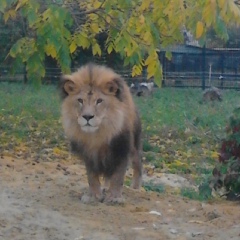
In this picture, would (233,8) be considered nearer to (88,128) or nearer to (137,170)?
Answer: (88,128)

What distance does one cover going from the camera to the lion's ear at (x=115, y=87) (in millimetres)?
7395

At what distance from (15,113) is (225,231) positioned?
37.9 ft

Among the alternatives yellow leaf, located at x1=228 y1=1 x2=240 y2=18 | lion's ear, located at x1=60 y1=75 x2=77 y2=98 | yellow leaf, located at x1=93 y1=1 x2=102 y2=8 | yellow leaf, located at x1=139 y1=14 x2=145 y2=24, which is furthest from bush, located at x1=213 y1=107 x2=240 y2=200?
yellow leaf, located at x1=93 y1=1 x2=102 y2=8

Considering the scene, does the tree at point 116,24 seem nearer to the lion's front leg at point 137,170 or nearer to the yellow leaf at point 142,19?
the yellow leaf at point 142,19

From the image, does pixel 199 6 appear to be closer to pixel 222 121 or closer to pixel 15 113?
pixel 222 121

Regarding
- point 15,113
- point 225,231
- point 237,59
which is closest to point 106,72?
point 225,231

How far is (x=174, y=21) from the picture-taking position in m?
8.24

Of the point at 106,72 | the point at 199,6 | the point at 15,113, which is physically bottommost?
the point at 15,113

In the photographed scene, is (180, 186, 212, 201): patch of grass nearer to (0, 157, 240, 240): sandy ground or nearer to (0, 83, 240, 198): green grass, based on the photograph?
(0, 157, 240, 240): sandy ground

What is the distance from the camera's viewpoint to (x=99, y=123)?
23.7 feet

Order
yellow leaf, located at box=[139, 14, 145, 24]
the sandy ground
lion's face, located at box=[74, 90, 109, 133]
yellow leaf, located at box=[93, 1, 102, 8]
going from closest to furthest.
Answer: the sandy ground → lion's face, located at box=[74, 90, 109, 133] → yellow leaf, located at box=[139, 14, 145, 24] → yellow leaf, located at box=[93, 1, 102, 8]

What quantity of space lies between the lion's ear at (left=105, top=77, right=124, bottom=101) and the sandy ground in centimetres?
106

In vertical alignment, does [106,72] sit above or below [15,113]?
above

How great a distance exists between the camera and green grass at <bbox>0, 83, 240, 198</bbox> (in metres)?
11.6
